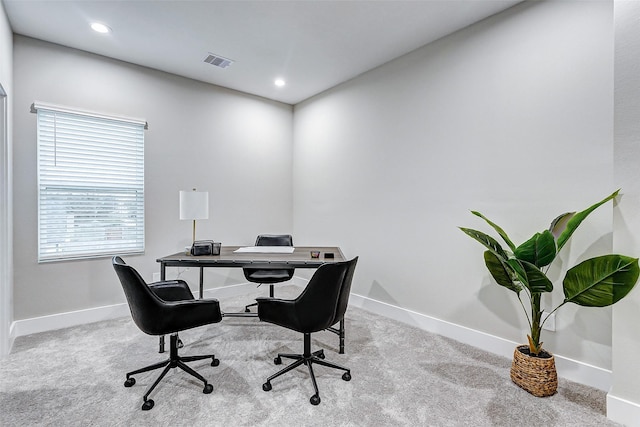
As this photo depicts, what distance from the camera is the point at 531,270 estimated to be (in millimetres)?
1880

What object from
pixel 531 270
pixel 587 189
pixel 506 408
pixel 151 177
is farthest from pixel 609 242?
pixel 151 177

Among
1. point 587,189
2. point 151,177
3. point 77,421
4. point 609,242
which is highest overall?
point 151,177

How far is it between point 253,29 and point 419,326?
10.9 ft

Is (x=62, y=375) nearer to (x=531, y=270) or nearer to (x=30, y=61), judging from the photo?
(x=30, y=61)

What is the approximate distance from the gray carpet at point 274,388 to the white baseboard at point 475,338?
0.08 metres

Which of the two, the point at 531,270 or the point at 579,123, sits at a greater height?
the point at 579,123

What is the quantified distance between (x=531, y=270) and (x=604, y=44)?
Result: 1622 mm

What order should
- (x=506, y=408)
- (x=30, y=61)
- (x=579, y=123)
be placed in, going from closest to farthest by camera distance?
(x=506, y=408) < (x=579, y=123) < (x=30, y=61)

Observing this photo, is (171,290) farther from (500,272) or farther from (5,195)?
(500,272)

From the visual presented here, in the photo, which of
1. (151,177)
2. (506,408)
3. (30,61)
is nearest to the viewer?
(506,408)

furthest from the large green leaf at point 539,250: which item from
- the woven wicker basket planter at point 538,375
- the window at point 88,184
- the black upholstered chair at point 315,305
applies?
the window at point 88,184

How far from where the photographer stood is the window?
9.95ft

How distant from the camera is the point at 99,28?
9.14 feet

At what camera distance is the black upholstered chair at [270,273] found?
3.33 metres
